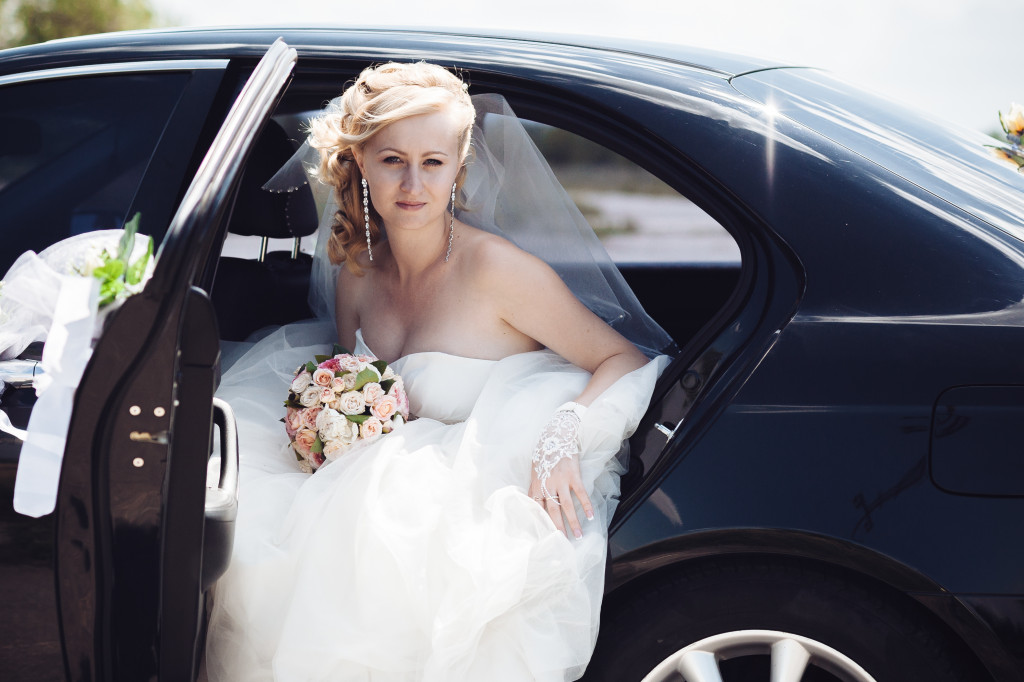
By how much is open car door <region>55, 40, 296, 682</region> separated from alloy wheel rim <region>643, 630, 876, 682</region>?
0.82 metres

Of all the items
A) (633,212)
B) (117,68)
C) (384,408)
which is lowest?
(633,212)

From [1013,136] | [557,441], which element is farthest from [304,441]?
[1013,136]

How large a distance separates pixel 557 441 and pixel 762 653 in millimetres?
527

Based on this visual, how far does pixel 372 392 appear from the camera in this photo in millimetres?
1792

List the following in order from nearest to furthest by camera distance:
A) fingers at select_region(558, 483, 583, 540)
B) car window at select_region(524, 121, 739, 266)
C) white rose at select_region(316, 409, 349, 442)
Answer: fingers at select_region(558, 483, 583, 540) → white rose at select_region(316, 409, 349, 442) → car window at select_region(524, 121, 739, 266)

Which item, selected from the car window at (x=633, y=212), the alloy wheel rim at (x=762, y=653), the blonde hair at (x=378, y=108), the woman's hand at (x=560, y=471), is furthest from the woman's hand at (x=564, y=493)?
the car window at (x=633, y=212)

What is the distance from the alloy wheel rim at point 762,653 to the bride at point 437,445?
17cm

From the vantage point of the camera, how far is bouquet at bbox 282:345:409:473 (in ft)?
5.74

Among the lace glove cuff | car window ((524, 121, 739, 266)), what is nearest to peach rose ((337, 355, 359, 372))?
the lace glove cuff

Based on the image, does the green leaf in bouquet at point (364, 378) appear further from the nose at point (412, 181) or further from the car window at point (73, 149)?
the car window at point (73, 149)

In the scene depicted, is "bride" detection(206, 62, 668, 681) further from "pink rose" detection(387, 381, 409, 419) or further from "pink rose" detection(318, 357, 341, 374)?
"pink rose" detection(318, 357, 341, 374)

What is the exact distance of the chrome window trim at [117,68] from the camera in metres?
1.82

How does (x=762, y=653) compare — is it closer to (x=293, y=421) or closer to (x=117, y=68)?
(x=293, y=421)

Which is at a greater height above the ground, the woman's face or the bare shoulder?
the woman's face
